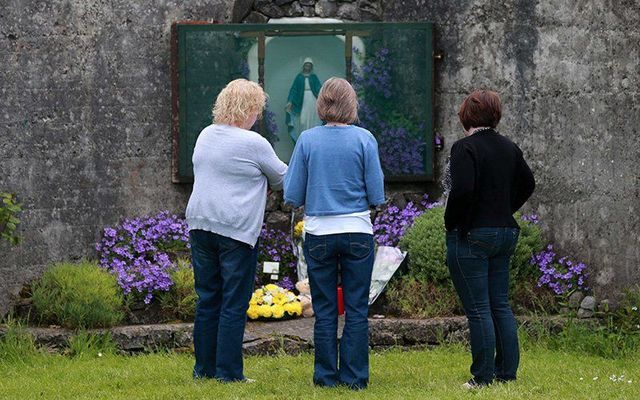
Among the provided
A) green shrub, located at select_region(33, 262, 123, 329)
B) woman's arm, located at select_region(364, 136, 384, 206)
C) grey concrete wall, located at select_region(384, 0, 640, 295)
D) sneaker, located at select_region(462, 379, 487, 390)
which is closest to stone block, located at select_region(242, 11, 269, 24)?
grey concrete wall, located at select_region(384, 0, 640, 295)

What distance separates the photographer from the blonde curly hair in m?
6.41

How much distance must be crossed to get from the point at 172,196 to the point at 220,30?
4.30 feet

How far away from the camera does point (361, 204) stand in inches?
246

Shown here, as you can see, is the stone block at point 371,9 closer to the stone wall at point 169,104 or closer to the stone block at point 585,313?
the stone wall at point 169,104

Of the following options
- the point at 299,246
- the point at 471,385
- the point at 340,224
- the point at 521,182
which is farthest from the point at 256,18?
the point at 471,385

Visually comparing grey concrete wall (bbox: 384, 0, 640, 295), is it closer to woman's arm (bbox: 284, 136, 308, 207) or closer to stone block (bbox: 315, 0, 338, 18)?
stone block (bbox: 315, 0, 338, 18)

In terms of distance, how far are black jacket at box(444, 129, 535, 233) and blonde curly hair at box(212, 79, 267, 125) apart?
1086mm

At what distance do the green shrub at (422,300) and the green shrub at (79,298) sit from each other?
6.14ft

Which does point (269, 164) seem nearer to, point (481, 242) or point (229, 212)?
point (229, 212)

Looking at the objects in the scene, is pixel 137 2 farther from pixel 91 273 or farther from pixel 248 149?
pixel 248 149

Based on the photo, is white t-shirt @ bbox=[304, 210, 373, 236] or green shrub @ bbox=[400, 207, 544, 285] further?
green shrub @ bbox=[400, 207, 544, 285]

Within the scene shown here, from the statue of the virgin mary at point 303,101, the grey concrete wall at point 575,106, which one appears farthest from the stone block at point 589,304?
the statue of the virgin mary at point 303,101

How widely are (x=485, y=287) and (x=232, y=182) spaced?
1411 millimetres

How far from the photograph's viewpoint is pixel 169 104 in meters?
9.40
